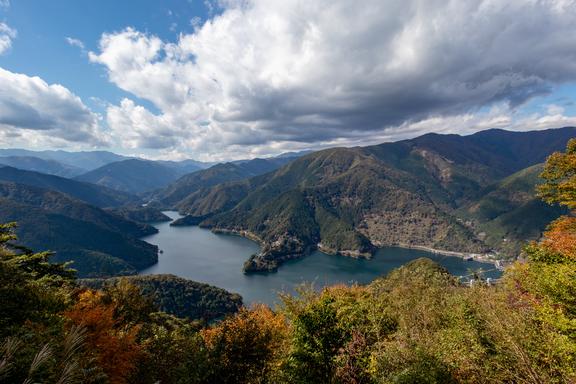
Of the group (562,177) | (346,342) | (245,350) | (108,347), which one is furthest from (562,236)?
(108,347)

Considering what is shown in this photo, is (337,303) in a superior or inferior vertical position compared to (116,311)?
superior

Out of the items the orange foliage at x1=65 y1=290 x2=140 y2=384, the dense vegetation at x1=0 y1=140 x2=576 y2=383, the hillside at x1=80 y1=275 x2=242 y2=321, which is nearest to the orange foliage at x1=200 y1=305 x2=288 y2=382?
the dense vegetation at x1=0 y1=140 x2=576 y2=383

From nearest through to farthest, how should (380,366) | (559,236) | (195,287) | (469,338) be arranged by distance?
(380,366)
(469,338)
(559,236)
(195,287)

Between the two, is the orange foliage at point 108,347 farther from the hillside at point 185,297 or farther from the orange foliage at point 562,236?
the hillside at point 185,297

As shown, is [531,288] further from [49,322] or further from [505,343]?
[49,322]

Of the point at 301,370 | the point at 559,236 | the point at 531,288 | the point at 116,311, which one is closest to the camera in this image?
the point at 301,370

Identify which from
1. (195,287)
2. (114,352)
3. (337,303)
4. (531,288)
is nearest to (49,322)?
(114,352)

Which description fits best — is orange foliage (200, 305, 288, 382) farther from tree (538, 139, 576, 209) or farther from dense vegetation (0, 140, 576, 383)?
tree (538, 139, 576, 209)

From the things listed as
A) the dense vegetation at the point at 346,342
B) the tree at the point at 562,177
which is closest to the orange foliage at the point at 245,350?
the dense vegetation at the point at 346,342
